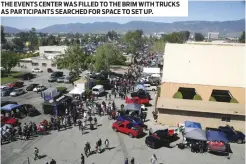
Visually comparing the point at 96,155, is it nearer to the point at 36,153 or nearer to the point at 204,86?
the point at 36,153

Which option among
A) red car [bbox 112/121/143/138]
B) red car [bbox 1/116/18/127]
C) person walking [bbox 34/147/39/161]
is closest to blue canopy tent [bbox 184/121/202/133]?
red car [bbox 112/121/143/138]

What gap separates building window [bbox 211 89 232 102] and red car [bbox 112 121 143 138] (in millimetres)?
12106

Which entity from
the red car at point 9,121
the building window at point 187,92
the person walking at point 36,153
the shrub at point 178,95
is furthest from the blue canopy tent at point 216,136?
the red car at point 9,121

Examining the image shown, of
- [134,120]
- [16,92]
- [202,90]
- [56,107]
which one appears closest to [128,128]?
[134,120]

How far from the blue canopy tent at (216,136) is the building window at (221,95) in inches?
373

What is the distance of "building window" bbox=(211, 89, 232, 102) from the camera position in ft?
107

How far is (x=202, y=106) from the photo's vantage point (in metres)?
28.4

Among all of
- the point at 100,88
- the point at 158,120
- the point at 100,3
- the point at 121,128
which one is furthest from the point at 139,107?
the point at 100,3

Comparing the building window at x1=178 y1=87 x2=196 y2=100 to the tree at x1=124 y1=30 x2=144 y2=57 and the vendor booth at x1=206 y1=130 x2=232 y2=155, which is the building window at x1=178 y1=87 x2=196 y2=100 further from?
the tree at x1=124 y1=30 x2=144 y2=57

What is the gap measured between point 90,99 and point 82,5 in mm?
16797

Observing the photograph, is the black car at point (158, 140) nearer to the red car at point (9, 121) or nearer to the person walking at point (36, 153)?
the person walking at point (36, 153)

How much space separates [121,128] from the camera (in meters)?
26.1

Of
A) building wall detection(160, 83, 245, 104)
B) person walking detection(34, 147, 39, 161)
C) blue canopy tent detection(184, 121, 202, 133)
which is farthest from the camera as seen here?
building wall detection(160, 83, 245, 104)

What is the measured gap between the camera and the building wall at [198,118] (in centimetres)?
2755
